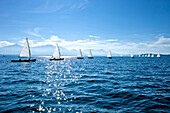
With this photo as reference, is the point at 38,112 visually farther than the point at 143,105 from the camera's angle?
No

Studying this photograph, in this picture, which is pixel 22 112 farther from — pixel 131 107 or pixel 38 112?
pixel 131 107

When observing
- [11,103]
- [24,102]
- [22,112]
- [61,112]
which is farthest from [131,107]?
[11,103]

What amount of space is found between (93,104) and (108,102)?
177 cm

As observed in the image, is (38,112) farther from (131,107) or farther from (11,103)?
(131,107)

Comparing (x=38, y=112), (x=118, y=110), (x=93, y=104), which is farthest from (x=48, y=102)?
(x=118, y=110)

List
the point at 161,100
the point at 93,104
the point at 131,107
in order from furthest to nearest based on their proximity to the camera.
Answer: the point at 161,100
the point at 93,104
the point at 131,107

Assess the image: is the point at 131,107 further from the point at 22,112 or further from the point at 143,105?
the point at 22,112

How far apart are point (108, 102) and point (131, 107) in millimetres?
2348

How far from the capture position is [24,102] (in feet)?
39.9

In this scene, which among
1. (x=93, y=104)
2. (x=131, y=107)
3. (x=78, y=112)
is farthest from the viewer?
(x=93, y=104)

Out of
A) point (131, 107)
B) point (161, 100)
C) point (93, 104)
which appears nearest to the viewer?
point (131, 107)

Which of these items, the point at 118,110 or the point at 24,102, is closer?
the point at 118,110

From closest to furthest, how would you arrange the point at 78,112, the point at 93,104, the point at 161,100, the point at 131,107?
the point at 78,112 → the point at 131,107 → the point at 93,104 → the point at 161,100

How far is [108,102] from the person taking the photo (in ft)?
39.7
